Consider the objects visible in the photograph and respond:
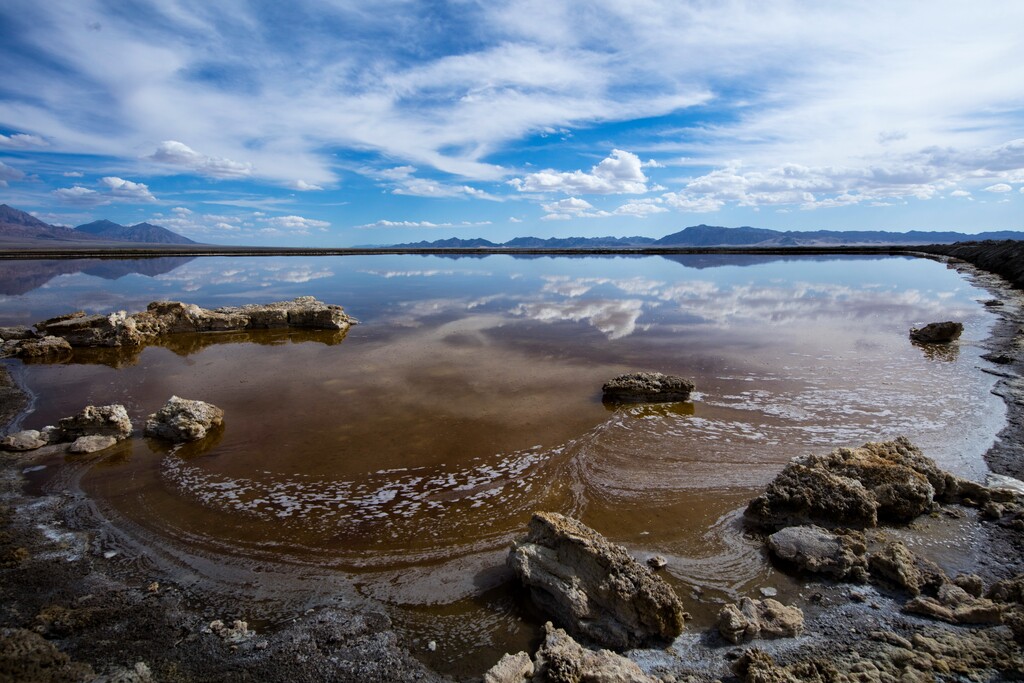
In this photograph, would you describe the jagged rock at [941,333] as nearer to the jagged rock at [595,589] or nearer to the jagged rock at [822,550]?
the jagged rock at [822,550]

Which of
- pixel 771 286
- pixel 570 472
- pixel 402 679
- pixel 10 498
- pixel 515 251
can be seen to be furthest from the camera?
pixel 515 251

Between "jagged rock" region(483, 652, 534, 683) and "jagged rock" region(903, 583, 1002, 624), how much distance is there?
143 inches

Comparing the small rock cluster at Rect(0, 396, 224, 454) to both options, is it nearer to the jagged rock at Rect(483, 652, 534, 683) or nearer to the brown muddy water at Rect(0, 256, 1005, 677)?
the brown muddy water at Rect(0, 256, 1005, 677)

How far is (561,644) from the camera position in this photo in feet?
13.1

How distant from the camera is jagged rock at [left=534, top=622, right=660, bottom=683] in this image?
3.63 meters

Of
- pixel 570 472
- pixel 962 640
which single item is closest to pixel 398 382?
pixel 570 472

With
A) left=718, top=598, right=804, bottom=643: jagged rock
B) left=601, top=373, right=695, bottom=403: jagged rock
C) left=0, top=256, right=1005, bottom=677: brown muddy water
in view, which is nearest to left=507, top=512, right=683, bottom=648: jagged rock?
left=0, top=256, right=1005, bottom=677: brown muddy water

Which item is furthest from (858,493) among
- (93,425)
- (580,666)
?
(93,425)

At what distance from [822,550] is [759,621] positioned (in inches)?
55.9

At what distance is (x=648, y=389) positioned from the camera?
1028cm

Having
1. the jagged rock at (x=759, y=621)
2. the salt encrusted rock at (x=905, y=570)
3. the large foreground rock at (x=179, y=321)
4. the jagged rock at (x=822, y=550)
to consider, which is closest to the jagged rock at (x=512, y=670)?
the jagged rock at (x=759, y=621)

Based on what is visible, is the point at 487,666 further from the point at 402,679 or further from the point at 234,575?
the point at 234,575

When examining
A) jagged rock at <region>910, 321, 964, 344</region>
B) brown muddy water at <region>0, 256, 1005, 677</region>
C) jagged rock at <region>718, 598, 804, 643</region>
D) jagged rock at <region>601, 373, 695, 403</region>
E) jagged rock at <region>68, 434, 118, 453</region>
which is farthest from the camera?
jagged rock at <region>910, 321, 964, 344</region>

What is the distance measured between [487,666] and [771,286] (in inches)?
1389
